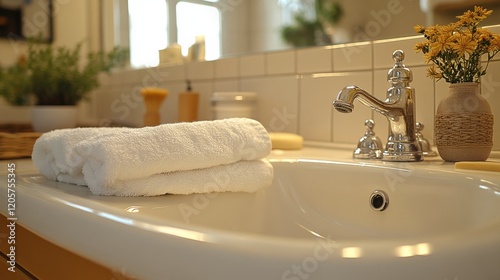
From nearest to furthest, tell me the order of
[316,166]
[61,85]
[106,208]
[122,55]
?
[106,208], [316,166], [61,85], [122,55]

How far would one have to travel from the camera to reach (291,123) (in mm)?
1120

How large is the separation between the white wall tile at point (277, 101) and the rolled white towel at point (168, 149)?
45 cm

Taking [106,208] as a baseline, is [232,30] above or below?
above

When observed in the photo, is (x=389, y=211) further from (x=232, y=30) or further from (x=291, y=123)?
(x=232, y=30)

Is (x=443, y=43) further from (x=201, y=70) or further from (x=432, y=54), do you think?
(x=201, y=70)

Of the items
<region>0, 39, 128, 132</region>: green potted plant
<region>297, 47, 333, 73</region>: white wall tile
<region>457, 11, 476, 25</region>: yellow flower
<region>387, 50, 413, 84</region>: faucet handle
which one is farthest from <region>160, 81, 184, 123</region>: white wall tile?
<region>457, 11, 476, 25</region>: yellow flower

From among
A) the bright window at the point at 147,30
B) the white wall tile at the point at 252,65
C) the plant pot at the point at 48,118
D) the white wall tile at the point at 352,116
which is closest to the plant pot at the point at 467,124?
the white wall tile at the point at 352,116

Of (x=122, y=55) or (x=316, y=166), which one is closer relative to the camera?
(x=316, y=166)

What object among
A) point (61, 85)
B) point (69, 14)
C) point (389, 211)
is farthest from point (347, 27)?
point (69, 14)

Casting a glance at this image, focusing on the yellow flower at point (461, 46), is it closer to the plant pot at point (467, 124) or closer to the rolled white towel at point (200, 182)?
the plant pot at point (467, 124)

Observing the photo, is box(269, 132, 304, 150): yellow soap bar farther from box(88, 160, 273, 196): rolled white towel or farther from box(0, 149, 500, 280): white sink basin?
box(88, 160, 273, 196): rolled white towel

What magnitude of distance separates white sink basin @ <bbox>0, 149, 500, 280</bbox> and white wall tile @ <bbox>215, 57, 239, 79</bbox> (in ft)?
1.42

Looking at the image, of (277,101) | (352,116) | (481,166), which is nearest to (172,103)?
(277,101)

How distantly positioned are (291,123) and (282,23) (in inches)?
10.3
